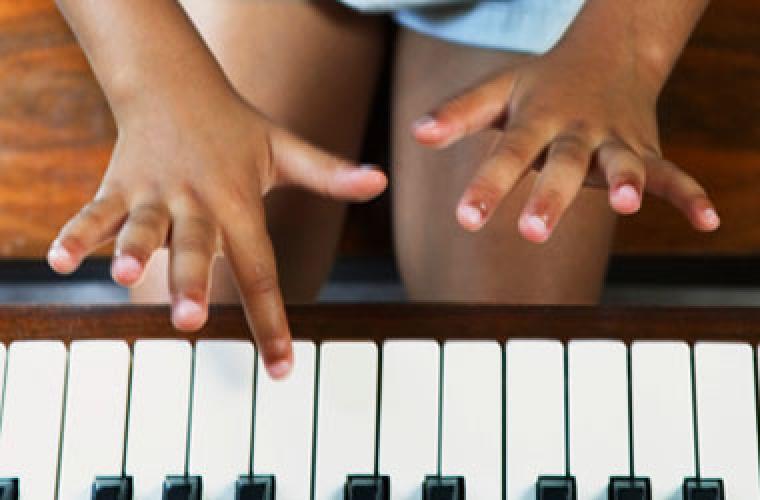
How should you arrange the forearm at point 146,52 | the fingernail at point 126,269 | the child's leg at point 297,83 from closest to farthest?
the fingernail at point 126,269
the forearm at point 146,52
the child's leg at point 297,83

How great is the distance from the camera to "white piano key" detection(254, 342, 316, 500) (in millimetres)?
584

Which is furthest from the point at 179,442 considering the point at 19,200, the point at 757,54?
the point at 757,54

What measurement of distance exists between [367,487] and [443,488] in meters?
0.04

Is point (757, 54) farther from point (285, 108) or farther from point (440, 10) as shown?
point (285, 108)

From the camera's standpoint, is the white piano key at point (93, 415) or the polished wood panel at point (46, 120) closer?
the white piano key at point (93, 415)

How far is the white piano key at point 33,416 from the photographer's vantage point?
0.59 metres

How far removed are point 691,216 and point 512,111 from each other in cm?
14

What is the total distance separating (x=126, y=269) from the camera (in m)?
0.55

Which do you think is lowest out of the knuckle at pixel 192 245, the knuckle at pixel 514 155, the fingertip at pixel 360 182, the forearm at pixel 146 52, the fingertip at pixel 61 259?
the fingertip at pixel 61 259

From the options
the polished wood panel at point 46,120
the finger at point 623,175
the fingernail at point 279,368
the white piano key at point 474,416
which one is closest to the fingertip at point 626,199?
the finger at point 623,175

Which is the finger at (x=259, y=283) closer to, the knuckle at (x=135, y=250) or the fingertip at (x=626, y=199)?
the knuckle at (x=135, y=250)

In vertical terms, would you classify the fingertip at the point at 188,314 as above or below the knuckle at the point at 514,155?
below

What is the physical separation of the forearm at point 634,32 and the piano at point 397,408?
0.61 ft

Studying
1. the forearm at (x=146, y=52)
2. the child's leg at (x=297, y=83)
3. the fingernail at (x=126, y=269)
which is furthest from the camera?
the child's leg at (x=297, y=83)
